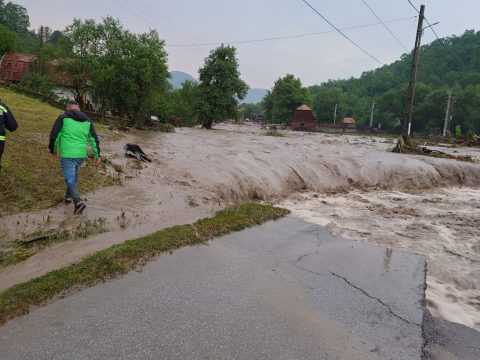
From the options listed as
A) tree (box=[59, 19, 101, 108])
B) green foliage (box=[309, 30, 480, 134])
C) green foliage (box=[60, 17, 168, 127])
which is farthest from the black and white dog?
green foliage (box=[309, 30, 480, 134])

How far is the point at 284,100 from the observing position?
91.1 metres

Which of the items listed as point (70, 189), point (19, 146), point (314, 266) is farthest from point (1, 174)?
Result: point (314, 266)

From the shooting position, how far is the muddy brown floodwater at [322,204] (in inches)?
229

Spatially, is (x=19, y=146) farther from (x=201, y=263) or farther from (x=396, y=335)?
(x=396, y=335)

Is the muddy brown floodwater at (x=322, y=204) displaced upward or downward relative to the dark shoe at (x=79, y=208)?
downward

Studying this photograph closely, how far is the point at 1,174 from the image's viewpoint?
26.8 feet

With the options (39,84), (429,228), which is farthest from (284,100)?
(429,228)

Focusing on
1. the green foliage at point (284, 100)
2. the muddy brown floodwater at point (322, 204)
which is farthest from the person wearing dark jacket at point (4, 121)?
the green foliage at point (284, 100)

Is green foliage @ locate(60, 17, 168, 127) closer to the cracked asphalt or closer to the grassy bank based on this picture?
the grassy bank

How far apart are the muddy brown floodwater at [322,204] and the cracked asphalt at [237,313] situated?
0.92 metres

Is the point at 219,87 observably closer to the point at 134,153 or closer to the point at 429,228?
the point at 134,153

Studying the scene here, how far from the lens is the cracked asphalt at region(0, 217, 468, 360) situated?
144 inches

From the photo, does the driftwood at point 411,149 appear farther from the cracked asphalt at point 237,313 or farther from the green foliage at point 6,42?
the green foliage at point 6,42

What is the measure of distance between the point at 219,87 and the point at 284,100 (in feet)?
158
